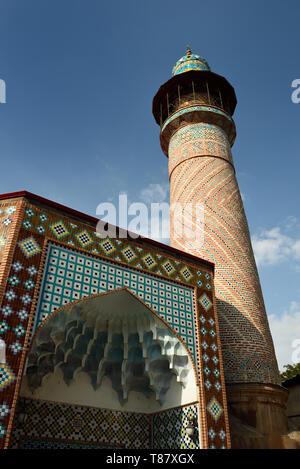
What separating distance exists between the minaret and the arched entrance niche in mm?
1423

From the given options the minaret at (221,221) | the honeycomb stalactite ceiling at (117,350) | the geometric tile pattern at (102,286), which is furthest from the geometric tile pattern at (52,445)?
the minaret at (221,221)

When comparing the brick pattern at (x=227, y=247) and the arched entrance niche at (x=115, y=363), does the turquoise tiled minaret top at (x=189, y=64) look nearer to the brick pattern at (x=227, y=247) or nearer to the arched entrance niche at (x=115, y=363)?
the brick pattern at (x=227, y=247)

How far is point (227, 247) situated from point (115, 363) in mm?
3620

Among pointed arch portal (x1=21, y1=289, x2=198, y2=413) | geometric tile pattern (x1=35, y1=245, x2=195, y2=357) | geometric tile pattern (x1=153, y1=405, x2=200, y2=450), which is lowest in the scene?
geometric tile pattern (x1=153, y1=405, x2=200, y2=450)

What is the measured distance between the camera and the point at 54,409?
5.70 meters

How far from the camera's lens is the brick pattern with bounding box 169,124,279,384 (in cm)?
715

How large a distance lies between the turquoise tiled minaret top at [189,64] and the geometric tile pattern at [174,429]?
9326 millimetres

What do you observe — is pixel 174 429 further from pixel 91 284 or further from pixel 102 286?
pixel 91 284

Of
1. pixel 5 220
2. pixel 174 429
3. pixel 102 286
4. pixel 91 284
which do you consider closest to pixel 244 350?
Result: pixel 174 429

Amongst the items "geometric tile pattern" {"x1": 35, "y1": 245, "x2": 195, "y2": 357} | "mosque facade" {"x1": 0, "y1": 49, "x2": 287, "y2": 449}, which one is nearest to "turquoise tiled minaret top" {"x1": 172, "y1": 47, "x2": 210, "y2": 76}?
"mosque facade" {"x1": 0, "y1": 49, "x2": 287, "y2": 449}

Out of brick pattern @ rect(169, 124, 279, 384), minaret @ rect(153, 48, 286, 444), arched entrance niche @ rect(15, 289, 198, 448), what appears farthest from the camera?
brick pattern @ rect(169, 124, 279, 384)

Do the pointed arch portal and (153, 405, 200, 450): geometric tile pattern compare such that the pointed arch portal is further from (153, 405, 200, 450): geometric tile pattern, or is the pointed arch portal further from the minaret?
the minaret
